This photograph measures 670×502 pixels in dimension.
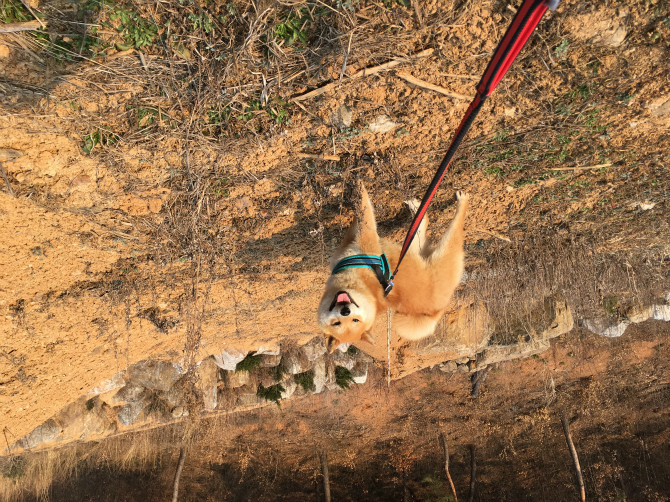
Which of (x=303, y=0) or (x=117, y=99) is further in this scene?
(x=117, y=99)

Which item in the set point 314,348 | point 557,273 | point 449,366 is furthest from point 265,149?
point 449,366

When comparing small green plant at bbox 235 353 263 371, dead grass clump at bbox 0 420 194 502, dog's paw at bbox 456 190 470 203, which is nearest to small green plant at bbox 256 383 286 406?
small green plant at bbox 235 353 263 371

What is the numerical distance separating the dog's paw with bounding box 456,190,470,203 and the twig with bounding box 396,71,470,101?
1.15 m

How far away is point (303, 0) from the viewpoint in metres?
2.03

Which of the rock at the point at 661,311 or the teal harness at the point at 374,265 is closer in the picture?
the teal harness at the point at 374,265

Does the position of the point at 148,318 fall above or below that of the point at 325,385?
above

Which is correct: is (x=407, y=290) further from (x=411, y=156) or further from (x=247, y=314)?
(x=247, y=314)

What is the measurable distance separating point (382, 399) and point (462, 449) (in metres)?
2.65

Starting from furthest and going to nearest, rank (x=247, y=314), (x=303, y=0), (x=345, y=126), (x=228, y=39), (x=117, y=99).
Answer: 1. (x=247, y=314)
2. (x=345, y=126)
3. (x=117, y=99)
4. (x=228, y=39)
5. (x=303, y=0)

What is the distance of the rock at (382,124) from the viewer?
8.98 ft

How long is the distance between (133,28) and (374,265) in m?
2.16

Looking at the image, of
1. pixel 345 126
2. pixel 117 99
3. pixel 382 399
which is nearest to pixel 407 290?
pixel 345 126

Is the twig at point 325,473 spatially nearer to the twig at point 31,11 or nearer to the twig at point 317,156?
the twig at point 317,156

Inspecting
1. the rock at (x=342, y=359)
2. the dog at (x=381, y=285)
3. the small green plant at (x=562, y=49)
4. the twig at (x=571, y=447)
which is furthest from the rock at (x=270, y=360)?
the twig at (x=571, y=447)
